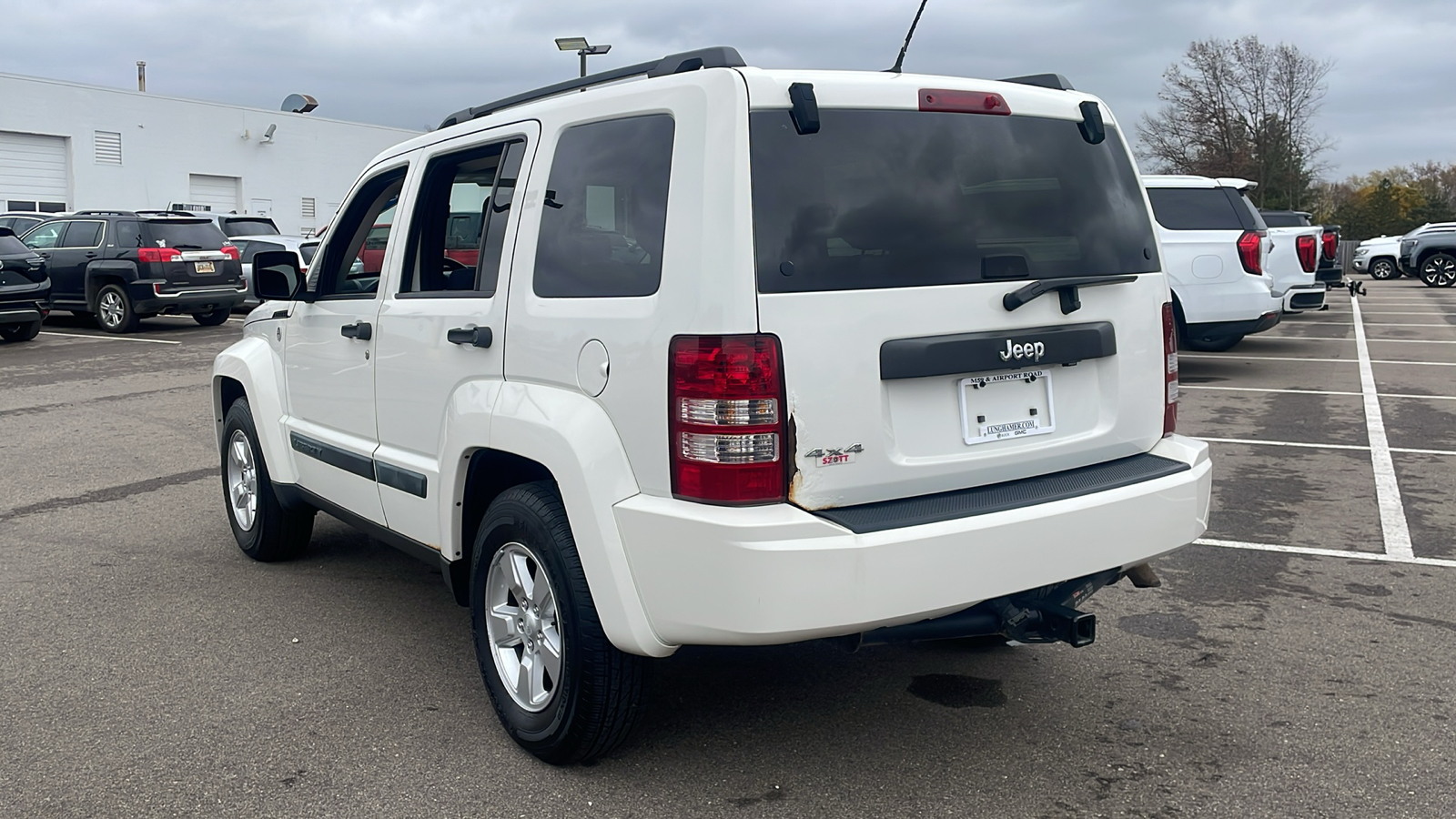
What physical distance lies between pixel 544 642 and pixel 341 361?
5.68 feet

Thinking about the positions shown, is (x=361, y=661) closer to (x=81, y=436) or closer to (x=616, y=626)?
(x=616, y=626)

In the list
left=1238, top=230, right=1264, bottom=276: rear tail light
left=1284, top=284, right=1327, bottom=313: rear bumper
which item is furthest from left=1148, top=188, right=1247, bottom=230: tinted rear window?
left=1284, top=284, right=1327, bottom=313: rear bumper

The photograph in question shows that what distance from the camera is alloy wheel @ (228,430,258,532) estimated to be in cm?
582

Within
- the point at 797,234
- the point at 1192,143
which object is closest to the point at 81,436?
the point at 797,234

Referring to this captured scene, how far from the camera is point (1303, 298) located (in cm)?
1460

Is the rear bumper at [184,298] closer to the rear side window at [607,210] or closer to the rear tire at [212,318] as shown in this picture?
the rear tire at [212,318]

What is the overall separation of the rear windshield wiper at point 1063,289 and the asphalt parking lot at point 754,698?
136 centimetres

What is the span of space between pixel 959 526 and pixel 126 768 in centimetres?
253

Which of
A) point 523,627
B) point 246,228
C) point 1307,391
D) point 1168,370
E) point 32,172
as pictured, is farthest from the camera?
point 32,172

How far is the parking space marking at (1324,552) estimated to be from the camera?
575cm

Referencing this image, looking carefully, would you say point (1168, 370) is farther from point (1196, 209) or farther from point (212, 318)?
point (212, 318)

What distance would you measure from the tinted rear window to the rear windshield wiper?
10156mm

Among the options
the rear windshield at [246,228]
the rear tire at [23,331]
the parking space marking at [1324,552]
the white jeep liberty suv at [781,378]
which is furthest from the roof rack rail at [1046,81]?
the rear windshield at [246,228]

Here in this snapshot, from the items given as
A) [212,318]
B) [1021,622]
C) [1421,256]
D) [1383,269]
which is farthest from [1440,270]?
[1021,622]
